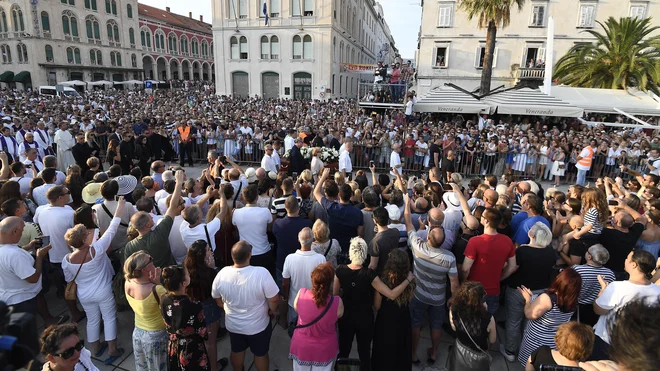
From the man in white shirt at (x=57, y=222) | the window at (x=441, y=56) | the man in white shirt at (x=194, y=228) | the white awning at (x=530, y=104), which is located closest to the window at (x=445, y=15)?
the window at (x=441, y=56)

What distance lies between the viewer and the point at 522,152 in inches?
465

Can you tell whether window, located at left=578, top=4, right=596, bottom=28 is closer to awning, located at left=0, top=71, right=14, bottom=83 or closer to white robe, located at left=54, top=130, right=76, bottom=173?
white robe, located at left=54, top=130, right=76, bottom=173

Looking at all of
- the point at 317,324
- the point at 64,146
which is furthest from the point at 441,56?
the point at 317,324

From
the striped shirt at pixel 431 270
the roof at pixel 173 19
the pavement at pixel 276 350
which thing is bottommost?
the pavement at pixel 276 350

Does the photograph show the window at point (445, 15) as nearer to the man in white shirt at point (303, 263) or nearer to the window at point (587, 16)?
the window at point (587, 16)

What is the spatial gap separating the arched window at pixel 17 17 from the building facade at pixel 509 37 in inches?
1887

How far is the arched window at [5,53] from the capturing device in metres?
46.2

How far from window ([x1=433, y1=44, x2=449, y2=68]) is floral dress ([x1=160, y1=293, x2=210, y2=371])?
33.5m

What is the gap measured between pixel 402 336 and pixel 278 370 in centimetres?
145

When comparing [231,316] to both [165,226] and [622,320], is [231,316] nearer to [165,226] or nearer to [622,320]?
[165,226]

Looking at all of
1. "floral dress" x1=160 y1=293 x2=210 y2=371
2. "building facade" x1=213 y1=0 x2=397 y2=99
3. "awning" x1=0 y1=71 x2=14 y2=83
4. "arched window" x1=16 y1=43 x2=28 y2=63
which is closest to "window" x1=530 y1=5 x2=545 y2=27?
"building facade" x1=213 y1=0 x2=397 y2=99

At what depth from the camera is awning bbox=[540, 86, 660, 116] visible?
1983 centimetres

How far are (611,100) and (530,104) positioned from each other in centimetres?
598

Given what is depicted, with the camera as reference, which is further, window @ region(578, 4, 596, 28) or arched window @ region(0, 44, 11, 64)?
arched window @ region(0, 44, 11, 64)
